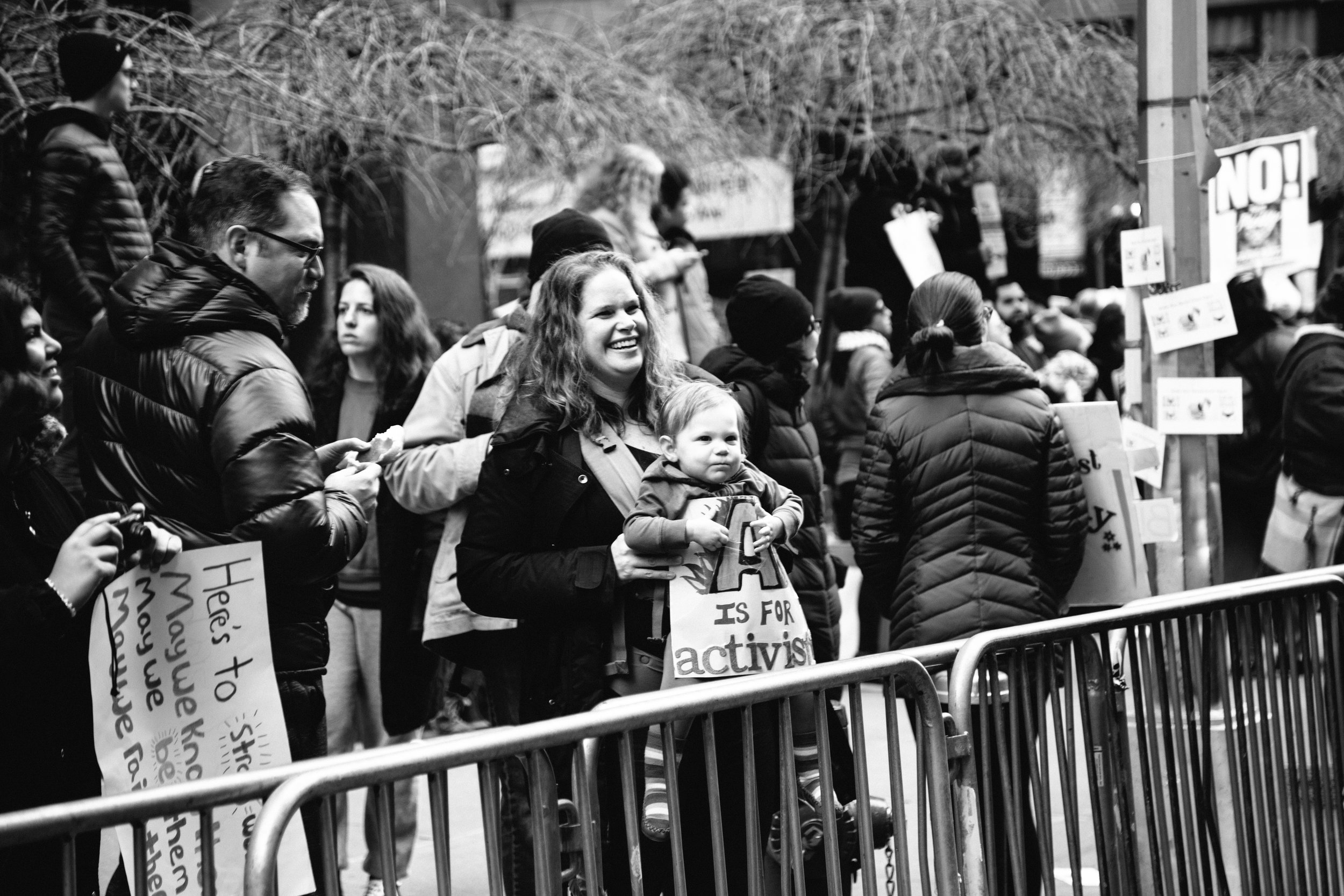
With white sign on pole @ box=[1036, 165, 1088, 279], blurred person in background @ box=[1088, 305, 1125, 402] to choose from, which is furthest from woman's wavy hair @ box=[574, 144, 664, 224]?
white sign on pole @ box=[1036, 165, 1088, 279]

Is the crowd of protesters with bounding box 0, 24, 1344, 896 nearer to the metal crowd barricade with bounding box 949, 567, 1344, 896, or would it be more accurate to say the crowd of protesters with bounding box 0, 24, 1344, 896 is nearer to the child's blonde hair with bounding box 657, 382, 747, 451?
the child's blonde hair with bounding box 657, 382, 747, 451

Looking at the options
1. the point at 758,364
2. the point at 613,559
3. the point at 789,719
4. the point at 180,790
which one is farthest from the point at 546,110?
the point at 180,790

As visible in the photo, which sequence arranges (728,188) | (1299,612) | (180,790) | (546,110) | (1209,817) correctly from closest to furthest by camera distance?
(180,790) → (1209,817) → (1299,612) → (546,110) → (728,188)

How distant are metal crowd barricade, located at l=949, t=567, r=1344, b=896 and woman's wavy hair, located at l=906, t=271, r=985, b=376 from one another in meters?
1.00

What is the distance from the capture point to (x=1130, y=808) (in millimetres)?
3738

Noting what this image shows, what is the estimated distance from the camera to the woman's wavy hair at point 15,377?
10.7 ft

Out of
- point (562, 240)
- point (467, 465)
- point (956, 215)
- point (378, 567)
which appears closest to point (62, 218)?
point (378, 567)

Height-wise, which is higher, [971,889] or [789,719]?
[789,719]

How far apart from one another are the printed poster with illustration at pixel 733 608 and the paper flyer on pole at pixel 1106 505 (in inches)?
62.7

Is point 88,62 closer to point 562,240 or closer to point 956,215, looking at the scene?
point 562,240

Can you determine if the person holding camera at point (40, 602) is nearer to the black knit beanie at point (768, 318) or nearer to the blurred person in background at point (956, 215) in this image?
the black knit beanie at point (768, 318)

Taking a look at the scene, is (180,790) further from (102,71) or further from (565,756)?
(102,71)

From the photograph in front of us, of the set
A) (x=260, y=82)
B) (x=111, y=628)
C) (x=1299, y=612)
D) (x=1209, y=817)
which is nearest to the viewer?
(x=111, y=628)

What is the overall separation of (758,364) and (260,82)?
3228 mm
